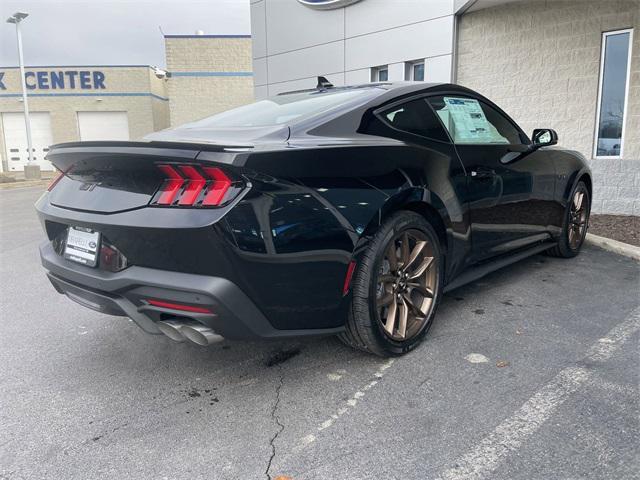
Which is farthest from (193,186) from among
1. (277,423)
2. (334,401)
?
(334,401)

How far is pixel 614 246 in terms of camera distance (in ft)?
18.0

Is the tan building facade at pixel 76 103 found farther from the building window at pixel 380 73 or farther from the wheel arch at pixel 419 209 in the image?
the wheel arch at pixel 419 209

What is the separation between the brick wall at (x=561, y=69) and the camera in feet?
25.0

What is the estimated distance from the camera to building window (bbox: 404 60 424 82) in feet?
32.8

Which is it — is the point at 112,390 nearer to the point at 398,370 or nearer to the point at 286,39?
the point at 398,370

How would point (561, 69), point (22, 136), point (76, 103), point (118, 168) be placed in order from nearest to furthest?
1. point (118, 168)
2. point (561, 69)
3. point (76, 103)
4. point (22, 136)

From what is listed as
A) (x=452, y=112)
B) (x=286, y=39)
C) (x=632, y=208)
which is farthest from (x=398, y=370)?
(x=286, y=39)

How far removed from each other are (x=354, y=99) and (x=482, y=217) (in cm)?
125

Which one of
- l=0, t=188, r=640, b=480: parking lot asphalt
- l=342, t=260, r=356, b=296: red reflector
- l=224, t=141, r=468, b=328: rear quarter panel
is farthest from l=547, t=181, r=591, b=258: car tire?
l=342, t=260, r=356, b=296: red reflector

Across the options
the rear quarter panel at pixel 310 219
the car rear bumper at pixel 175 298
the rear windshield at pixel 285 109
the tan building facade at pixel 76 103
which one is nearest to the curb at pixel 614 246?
the rear quarter panel at pixel 310 219

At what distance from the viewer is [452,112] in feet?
11.5

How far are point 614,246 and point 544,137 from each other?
1867 millimetres

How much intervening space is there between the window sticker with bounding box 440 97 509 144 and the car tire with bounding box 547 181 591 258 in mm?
1421

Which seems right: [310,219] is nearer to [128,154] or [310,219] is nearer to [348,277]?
[348,277]
